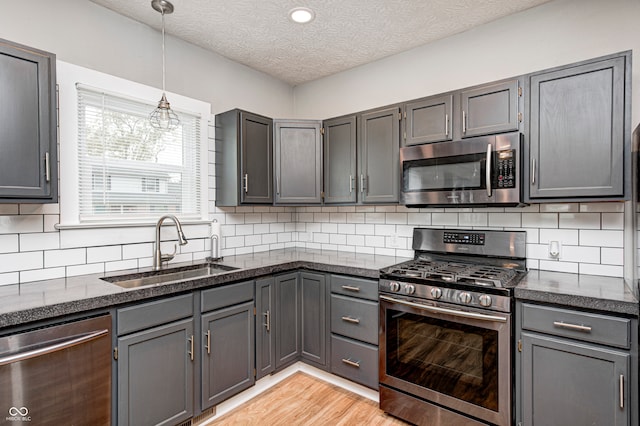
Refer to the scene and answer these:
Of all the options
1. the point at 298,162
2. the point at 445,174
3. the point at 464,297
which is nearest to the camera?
the point at 464,297

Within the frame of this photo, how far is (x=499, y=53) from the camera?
246 centimetres

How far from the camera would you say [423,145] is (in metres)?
2.44

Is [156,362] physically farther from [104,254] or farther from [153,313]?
[104,254]

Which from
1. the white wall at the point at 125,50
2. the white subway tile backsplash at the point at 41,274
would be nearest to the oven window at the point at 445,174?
the white wall at the point at 125,50

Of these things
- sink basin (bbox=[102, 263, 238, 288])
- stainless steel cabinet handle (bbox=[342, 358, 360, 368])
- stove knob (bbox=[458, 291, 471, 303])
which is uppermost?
sink basin (bbox=[102, 263, 238, 288])

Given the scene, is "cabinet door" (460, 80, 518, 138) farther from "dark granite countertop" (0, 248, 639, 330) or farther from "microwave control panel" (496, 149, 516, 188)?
"dark granite countertop" (0, 248, 639, 330)

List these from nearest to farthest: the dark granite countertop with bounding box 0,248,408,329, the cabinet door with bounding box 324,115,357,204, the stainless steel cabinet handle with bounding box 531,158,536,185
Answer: the dark granite countertop with bounding box 0,248,408,329 < the stainless steel cabinet handle with bounding box 531,158,536,185 < the cabinet door with bounding box 324,115,357,204

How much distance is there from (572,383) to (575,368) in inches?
3.1

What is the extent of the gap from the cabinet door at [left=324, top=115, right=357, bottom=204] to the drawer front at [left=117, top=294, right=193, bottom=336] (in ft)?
4.91

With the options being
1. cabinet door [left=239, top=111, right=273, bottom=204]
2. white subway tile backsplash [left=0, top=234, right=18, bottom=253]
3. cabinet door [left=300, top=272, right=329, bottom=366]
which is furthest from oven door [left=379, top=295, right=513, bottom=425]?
white subway tile backsplash [left=0, top=234, right=18, bottom=253]

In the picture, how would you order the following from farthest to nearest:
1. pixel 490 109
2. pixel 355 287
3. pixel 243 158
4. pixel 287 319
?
pixel 243 158 < pixel 287 319 < pixel 355 287 < pixel 490 109

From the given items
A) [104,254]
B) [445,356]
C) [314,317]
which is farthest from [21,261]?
[445,356]

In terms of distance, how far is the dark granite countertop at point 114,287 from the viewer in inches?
57.6

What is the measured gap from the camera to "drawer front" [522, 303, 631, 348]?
156 cm
